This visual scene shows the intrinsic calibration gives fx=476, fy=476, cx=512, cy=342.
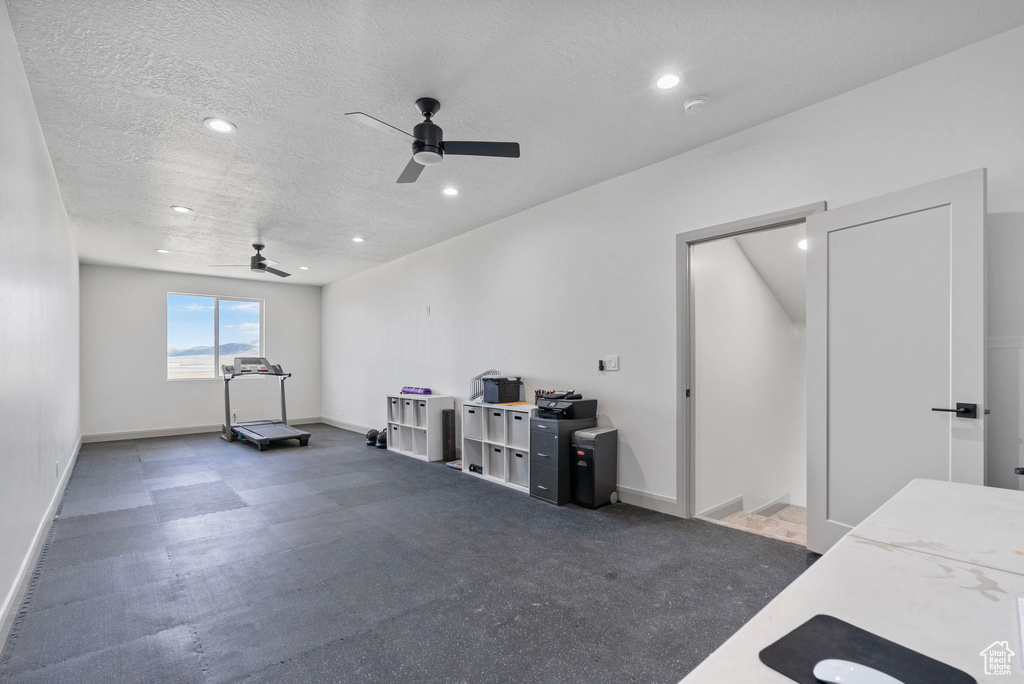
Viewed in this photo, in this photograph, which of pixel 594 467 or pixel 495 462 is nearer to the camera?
pixel 594 467

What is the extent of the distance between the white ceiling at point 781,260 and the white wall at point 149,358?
8178 mm

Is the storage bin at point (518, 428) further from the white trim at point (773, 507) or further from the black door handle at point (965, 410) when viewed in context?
the black door handle at point (965, 410)

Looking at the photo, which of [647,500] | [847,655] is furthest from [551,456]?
[847,655]

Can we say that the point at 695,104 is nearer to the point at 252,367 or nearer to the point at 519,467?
the point at 519,467

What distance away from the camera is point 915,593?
982 mm

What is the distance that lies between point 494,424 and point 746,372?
8.07ft

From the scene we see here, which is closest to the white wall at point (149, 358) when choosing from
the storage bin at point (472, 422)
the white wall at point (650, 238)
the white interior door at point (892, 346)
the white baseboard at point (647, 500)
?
the white wall at point (650, 238)

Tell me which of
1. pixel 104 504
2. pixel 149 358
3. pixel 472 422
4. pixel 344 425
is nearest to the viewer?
pixel 104 504

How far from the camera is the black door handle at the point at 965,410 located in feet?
7.31

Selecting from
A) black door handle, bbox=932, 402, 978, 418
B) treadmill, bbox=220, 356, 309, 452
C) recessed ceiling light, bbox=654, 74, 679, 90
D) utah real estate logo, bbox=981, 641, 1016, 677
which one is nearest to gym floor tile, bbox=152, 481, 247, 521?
treadmill, bbox=220, 356, 309, 452

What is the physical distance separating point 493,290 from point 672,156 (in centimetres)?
239

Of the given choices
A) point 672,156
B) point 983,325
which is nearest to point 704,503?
point 983,325

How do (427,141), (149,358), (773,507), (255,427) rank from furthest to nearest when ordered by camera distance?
1. (149,358)
2. (255,427)
3. (773,507)
4. (427,141)

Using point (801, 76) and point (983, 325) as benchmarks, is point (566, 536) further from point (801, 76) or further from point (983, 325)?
point (801, 76)
